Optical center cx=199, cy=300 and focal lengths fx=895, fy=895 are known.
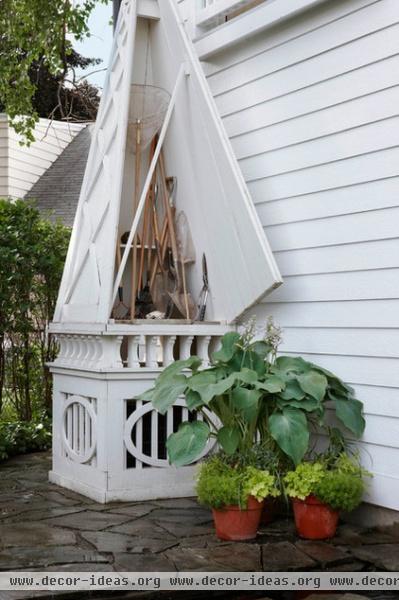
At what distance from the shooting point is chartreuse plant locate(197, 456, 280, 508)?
15.0 ft

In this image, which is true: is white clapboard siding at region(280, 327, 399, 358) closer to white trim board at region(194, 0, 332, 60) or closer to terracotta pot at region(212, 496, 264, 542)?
terracotta pot at region(212, 496, 264, 542)

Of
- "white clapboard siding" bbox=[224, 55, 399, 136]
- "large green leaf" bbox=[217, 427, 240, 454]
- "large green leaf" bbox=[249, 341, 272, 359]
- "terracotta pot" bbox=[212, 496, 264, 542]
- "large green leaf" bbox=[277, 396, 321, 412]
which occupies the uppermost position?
"white clapboard siding" bbox=[224, 55, 399, 136]

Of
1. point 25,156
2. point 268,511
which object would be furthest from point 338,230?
point 25,156

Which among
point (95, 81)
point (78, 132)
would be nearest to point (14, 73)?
point (78, 132)

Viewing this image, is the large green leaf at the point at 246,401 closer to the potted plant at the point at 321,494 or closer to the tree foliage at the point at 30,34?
the potted plant at the point at 321,494

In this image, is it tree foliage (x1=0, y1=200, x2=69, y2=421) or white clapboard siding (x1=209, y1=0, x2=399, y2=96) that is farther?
tree foliage (x1=0, y1=200, x2=69, y2=421)

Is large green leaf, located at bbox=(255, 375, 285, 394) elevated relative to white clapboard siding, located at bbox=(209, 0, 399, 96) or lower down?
lower down

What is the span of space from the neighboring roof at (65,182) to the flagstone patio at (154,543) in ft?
25.8

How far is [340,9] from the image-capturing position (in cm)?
505

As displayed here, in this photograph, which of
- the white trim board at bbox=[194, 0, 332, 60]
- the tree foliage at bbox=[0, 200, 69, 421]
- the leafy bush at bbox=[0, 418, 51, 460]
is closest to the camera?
the white trim board at bbox=[194, 0, 332, 60]

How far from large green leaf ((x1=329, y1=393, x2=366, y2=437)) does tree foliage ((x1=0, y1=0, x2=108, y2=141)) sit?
5.79m

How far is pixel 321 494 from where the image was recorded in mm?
4566

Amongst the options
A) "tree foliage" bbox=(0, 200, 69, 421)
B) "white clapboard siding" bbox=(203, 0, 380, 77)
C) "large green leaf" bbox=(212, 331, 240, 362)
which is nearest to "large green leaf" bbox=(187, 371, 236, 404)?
"large green leaf" bbox=(212, 331, 240, 362)

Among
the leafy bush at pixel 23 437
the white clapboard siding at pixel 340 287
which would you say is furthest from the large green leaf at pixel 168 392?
the leafy bush at pixel 23 437
